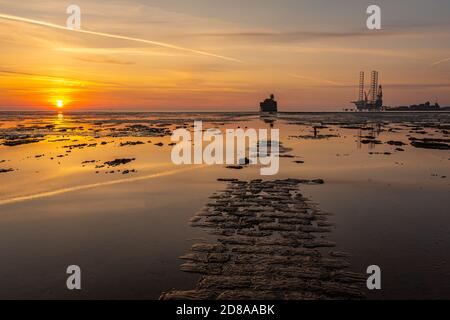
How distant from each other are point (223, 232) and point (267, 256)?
2805 millimetres

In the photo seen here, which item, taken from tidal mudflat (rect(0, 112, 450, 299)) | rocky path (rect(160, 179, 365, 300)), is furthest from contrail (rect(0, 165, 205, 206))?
rocky path (rect(160, 179, 365, 300))

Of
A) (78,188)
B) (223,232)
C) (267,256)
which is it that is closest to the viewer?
(267,256)

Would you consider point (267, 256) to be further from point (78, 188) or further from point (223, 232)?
point (78, 188)

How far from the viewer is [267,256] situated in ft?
39.7

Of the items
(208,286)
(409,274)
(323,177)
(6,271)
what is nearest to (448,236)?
(409,274)

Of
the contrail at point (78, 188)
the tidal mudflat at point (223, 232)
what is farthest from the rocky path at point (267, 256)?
the contrail at point (78, 188)

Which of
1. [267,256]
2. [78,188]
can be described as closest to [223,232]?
[267,256]

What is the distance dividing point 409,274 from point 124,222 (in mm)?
10550

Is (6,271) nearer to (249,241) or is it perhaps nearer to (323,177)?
(249,241)

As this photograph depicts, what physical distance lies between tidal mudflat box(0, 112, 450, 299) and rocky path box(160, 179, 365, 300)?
0.15 ft

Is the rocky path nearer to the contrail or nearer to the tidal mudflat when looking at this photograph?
the tidal mudflat

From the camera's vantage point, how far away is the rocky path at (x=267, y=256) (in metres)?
9.92

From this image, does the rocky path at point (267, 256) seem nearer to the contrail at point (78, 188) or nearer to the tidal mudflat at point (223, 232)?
the tidal mudflat at point (223, 232)

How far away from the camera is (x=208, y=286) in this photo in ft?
33.4
